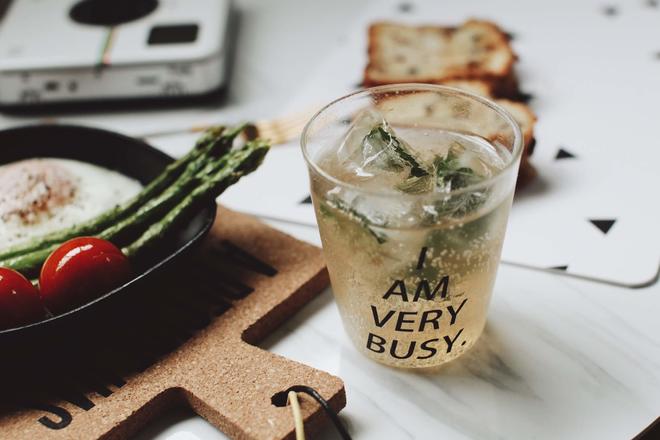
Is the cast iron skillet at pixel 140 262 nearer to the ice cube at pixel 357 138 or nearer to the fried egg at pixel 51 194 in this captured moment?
the fried egg at pixel 51 194

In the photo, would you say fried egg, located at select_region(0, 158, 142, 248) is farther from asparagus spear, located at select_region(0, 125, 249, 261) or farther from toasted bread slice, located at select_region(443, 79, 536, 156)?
toasted bread slice, located at select_region(443, 79, 536, 156)

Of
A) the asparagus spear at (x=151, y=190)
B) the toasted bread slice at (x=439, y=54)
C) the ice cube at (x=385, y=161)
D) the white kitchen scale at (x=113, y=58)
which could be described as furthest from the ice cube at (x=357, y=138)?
the white kitchen scale at (x=113, y=58)

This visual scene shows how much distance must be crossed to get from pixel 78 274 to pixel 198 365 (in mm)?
214

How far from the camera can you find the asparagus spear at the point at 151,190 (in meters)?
1.20

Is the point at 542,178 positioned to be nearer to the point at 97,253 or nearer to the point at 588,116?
the point at 588,116

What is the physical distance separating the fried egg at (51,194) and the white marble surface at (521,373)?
43 centimetres

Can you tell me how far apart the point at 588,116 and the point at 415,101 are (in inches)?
25.9

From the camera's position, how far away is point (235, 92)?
6.06 ft

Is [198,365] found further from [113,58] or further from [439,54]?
[439,54]

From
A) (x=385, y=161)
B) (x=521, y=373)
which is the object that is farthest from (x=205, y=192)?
(x=521, y=373)

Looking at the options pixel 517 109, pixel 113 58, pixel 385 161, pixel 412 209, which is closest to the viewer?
pixel 412 209

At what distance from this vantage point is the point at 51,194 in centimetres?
131

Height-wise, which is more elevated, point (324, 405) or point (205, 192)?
point (205, 192)

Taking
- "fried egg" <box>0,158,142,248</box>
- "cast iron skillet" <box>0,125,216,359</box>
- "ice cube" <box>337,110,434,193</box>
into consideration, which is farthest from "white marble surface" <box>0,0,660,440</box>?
"fried egg" <box>0,158,142,248</box>
